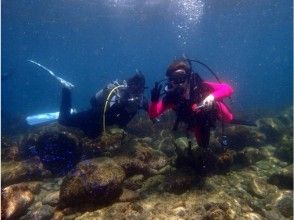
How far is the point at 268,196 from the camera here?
6.32 meters

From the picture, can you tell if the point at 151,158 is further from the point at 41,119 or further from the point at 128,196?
the point at 41,119

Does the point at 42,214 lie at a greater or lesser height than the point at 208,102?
lesser

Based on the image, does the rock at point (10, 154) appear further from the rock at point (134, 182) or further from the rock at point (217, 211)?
the rock at point (217, 211)

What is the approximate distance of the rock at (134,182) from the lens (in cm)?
669

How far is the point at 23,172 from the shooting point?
852 cm

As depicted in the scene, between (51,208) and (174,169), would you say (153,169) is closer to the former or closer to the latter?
(174,169)

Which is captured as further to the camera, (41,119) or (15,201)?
(41,119)

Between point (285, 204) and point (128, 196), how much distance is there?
3.24 m

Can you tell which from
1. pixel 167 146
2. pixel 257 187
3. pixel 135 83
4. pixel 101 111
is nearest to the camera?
pixel 257 187

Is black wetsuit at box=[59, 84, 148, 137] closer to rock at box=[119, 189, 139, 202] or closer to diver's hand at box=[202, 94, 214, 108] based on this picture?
rock at box=[119, 189, 139, 202]

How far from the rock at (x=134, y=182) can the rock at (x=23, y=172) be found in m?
3.19

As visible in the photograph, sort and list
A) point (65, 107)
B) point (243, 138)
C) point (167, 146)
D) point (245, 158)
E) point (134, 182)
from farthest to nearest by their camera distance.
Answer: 1. point (65, 107)
2. point (243, 138)
3. point (167, 146)
4. point (245, 158)
5. point (134, 182)

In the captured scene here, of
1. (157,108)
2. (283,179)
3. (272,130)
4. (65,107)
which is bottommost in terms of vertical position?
(283,179)

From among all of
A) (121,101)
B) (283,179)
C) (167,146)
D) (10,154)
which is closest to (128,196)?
(121,101)
